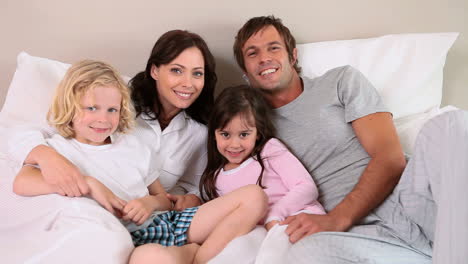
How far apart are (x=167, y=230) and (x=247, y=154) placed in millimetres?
358

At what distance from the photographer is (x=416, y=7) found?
5.52 feet

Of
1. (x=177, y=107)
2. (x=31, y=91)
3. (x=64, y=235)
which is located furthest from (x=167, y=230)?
(x=31, y=91)

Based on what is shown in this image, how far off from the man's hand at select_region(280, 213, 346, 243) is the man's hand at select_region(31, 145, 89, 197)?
52cm

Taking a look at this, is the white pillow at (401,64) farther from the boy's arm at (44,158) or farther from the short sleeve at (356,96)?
the boy's arm at (44,158)

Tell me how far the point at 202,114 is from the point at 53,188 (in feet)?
1.95

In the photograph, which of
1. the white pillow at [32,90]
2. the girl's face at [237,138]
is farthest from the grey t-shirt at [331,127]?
the white pillow at [32,90]

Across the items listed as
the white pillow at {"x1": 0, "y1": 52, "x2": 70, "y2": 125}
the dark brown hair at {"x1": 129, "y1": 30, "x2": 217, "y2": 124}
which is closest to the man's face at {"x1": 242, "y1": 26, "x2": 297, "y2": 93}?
the dark brown hair at {"x1": 129, "y1": 30, "x2": 217, "y2": 124}

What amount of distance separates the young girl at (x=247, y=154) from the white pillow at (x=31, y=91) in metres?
0.55

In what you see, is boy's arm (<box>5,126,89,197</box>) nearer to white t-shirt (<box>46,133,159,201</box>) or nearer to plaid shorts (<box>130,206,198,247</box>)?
white t-shirt (<box>46,133,159,201</box>)

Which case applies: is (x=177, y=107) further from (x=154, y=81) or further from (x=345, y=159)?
(x=345, y=159)

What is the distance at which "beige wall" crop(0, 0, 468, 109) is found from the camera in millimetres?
1703

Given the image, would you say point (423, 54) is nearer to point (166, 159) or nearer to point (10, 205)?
point (166, 159)

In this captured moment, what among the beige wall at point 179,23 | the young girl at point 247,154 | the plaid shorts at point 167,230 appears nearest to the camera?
the plaid shorts at point 167,230

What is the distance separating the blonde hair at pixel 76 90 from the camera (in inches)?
47.8
